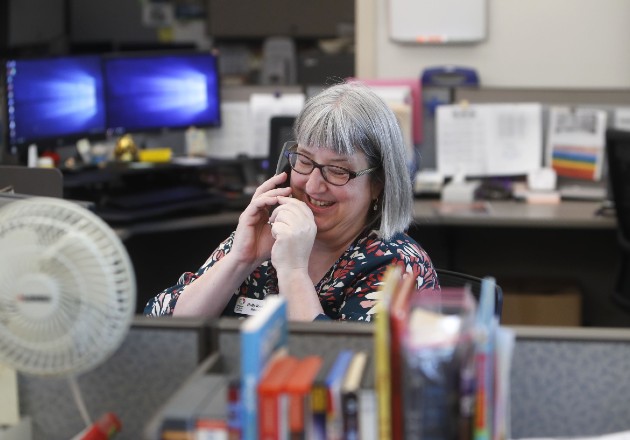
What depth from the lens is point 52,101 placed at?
3.46 metres

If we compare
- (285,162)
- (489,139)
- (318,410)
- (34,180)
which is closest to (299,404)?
(318,410)

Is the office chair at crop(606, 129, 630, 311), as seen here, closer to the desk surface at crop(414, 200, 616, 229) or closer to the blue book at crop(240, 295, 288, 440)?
the desk surface at crop(414, 200, 616, 229)

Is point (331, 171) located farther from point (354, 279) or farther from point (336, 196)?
point (354, 279)

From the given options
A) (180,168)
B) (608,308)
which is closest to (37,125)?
(180,168)

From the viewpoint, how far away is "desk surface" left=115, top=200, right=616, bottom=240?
340cm

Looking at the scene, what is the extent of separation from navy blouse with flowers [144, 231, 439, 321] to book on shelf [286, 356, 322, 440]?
704 mm

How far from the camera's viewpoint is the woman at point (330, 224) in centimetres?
183

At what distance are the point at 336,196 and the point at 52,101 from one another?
1861mm

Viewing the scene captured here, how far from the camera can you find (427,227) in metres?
3.73

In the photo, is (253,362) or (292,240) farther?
(292,240)

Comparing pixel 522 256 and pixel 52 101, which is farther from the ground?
pixel 52 101

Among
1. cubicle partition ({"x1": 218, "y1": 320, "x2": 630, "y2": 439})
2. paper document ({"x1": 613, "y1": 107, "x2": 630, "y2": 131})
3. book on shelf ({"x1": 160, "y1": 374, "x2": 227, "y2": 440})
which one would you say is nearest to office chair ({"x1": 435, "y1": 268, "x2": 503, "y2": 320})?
cubicle partition ({"x1": 218, "y1": 320, "x2": 630, "y2": 439})

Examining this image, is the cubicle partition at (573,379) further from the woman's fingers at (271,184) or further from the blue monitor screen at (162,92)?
the blue monitor screen at (162,92)

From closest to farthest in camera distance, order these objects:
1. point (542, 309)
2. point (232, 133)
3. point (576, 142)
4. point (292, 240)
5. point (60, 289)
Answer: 1. point (60, 289)
2. point (292, 240)
3. point (542, 309)
4. point (576, 142)
5. point (232, 133)
